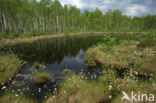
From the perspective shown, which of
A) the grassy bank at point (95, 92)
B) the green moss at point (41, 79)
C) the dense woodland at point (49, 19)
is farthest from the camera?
the dense woodland at point (49, 19)

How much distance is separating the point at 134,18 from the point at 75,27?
6962 cm

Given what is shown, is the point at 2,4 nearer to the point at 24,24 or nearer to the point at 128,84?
the point at 24,24

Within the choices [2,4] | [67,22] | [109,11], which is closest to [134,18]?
[109,11]

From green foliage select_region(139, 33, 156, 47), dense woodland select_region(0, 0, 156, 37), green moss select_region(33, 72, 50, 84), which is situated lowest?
green moss select_region(33, 72, 50, 84)

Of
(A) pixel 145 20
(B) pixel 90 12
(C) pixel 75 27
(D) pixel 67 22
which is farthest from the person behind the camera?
(A) pixel 145 20

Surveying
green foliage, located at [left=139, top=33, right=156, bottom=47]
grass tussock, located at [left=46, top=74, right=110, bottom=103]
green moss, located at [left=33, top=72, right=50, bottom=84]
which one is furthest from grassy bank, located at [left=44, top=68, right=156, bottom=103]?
green foliage, located at [left=139, top=33, right=156, bottom=47]

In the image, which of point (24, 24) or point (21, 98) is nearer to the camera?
point (21, 98)

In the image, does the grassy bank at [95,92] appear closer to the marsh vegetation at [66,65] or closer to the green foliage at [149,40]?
the marsh vegetation at [66,65]

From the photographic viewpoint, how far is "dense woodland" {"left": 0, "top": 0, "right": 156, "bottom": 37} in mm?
33688

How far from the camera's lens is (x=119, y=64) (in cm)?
1031

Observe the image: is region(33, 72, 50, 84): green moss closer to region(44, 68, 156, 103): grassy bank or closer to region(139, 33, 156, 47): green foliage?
region(44, 68, 156, 103): grassy bank

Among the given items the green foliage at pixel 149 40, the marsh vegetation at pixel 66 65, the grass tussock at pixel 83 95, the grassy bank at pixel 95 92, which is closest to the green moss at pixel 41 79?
the marsh vegetation at pixel 66 65

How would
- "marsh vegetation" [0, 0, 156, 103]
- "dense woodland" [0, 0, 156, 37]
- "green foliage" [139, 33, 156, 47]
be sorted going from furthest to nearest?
"dense woodland" [0, 0, 156, 37]
"green foliage" [139, 33, 156, 47]
"marsh vegetation" [0, 0, 156, 103]

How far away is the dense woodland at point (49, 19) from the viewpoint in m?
33.7
